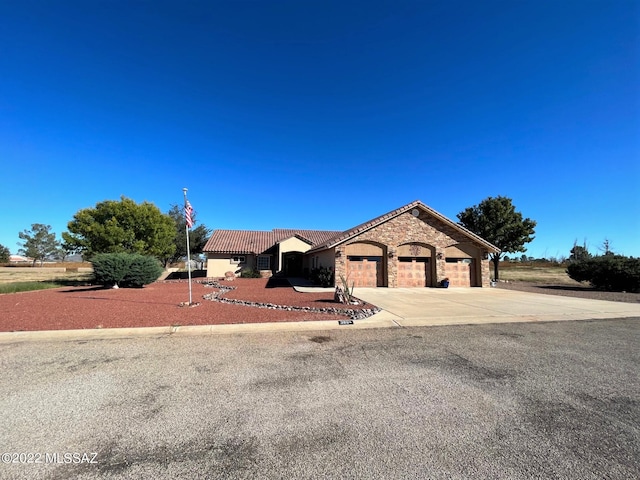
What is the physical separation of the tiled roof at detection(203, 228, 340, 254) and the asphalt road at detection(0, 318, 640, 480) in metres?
24.3

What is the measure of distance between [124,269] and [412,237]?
18642 mm

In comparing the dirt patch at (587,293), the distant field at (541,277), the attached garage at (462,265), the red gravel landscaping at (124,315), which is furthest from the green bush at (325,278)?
the distant field at (541,277)

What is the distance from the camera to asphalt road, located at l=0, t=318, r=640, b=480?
2.65m

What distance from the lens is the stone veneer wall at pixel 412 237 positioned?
2052cm

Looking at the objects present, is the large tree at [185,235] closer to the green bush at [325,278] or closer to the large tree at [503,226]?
the green bush at [325,278]

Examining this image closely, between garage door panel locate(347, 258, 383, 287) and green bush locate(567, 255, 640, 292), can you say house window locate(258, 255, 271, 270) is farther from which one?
green bush locate(567, 255, 640, 292)

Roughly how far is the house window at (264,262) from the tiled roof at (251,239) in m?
0.85

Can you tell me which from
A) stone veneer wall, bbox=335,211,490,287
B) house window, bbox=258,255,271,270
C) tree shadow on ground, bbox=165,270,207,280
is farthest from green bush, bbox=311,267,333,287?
tree shadow on ground, bbox=165,270,207,280

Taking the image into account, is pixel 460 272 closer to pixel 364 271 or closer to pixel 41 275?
pixel 364 271

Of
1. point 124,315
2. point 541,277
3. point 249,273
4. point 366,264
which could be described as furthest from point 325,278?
point 541,277

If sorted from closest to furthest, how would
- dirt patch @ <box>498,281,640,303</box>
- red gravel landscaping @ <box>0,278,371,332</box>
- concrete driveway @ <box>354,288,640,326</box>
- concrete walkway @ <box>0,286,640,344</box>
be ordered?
concrete walkway @ <box>0,286,640,344</box>, red gravel landscaping @ <box>0,278,371,332</box>, concrete driveway @ <box>354,288,640,326</box>, dirt patch @ <box>498,281,640,303</box>

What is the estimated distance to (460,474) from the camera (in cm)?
252

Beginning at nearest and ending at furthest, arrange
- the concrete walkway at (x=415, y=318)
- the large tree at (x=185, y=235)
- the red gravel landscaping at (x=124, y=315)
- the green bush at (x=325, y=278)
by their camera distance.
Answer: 1. the concrete walkway at (x=415, y=318)
2. the red gravel landscaping at (x=124, y=315)
3. the green bush at (x=325, y=278)
4. the large tree at (x=185, y=235)

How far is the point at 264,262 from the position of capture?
31.8 meters
